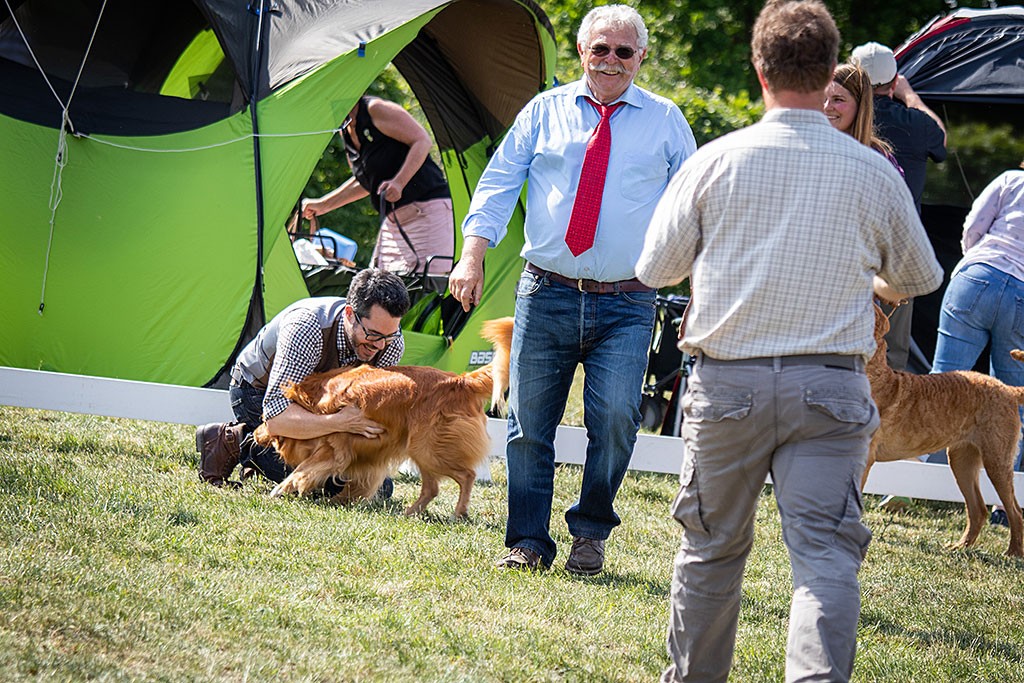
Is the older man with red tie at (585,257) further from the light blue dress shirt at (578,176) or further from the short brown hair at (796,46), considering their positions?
the short brown hair at (796,46)

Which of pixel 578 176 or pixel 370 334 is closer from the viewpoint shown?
pixel 578 176

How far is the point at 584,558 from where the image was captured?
417 centimetres

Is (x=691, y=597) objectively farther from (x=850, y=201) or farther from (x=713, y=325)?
(x=850, y=201)

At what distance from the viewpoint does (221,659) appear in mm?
2801

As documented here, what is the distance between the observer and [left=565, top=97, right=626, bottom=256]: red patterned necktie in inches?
154

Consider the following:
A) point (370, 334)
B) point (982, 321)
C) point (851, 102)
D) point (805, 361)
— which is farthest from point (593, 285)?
point (982, 321)

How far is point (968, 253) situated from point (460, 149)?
3876 mm

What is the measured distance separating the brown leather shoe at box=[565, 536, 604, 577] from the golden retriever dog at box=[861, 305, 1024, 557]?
1754mm

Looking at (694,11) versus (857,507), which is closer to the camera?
(857,507)

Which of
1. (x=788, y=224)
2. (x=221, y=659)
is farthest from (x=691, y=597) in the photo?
(x=221, y=659)

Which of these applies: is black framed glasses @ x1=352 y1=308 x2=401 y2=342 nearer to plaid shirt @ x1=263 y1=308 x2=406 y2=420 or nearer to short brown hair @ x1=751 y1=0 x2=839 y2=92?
plaid shirt @ x1=263 y1=308 x2=406 y2=420

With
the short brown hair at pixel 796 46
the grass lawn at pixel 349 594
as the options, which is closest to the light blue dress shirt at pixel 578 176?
the grass lawn at pixel 349 594

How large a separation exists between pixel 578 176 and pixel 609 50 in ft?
1.49

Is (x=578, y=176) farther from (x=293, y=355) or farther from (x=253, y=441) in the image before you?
(x=253, y=441)
